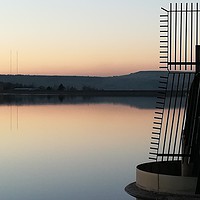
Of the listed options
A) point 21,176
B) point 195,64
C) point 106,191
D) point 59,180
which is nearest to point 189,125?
point 195,64

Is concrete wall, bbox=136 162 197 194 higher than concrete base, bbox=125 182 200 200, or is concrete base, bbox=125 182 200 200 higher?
concrete wall, bbox=136 162 197 194

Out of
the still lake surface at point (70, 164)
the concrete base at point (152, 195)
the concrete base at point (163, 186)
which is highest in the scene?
Answer: the concrete base at point (163, 186)

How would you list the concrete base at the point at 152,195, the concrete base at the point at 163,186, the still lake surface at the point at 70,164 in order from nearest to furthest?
the concrete base at the point at 152,195 < the concrete base at the point at 163,186 < the still lake surface at the point at 70,164

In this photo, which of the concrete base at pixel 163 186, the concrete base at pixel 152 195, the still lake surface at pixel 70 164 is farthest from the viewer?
the still lake surface at pixel 70 164

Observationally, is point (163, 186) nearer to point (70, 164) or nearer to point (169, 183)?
point (169, 183)

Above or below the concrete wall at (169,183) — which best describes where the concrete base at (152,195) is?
below

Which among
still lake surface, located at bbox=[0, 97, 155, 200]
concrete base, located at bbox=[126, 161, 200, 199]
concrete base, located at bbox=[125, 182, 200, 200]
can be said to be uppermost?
concrete base, located at bbox=[126, 161, 200, 199]

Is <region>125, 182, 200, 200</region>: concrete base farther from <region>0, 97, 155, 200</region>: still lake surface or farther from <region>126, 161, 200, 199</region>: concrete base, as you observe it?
<region>0, 97, 155, 200</region>: still lake surface

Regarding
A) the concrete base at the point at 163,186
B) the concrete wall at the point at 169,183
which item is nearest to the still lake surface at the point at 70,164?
the concrete base at the point at 163,186

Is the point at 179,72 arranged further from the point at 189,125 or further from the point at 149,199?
the point at 149,199

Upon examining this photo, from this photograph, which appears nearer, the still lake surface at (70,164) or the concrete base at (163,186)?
the concrete base at (163,186)

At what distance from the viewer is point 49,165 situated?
27141 millimetres

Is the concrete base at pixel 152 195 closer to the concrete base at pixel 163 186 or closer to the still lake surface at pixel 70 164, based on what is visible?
the concrete base at pixel 163 186

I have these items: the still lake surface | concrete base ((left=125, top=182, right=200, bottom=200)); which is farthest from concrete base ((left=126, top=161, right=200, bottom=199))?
the still lake surface
